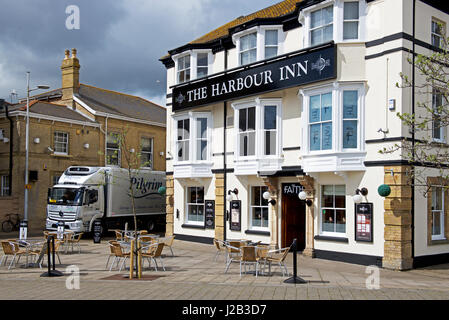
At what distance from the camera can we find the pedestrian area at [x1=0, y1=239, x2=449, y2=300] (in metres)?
9.91

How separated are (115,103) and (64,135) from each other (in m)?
6.60

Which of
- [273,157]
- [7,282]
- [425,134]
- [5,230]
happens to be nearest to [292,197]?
[273,157]

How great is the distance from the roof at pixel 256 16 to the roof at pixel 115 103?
11.8 m

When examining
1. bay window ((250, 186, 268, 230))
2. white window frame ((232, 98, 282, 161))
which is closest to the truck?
bay window ((250, 186, 268, 230))

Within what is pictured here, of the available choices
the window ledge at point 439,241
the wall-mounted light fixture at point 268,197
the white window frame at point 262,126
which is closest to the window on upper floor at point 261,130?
the white window frame at point 262,126

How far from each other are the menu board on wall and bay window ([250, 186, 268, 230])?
425 cm

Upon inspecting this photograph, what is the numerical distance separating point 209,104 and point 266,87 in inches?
130

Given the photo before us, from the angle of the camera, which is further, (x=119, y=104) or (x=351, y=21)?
(x=119, y=104)

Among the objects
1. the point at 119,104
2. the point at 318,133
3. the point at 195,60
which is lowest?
the point at 318,133

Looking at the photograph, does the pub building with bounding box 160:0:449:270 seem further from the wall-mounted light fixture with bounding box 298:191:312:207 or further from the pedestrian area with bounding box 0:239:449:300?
the pedestrian area with bounding box 0:239:449:300

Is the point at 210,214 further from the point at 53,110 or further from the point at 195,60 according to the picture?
the point at 53,110

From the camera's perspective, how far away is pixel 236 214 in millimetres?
19078
